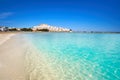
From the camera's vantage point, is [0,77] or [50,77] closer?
[0,77]

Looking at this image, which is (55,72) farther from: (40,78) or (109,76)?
(109,76)

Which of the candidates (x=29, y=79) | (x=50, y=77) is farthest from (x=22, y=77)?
(x=50, y=77)

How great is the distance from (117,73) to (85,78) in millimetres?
1727

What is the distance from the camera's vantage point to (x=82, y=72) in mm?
6449

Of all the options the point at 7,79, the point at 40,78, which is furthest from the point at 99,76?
the point at 7,79

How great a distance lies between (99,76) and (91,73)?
441 millimetres

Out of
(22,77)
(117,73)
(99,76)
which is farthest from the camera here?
(117,73)

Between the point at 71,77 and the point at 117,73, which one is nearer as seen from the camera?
the point at 71,77

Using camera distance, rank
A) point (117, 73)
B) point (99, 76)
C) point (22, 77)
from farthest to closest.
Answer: point (117, 73) → point (99, 76) → point (22, 77)

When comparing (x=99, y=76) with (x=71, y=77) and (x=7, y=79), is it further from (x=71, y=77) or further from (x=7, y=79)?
(x=7, y=79)

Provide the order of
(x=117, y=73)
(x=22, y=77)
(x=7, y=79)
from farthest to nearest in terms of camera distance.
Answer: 1. (x=117, y=73)
2. (x=22, y=77)
3. (x=7, y=79)

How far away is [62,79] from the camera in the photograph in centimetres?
552


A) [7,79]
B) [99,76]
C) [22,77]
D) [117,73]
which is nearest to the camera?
[7,79]

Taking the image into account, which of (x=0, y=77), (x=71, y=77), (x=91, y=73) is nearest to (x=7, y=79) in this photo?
(x=0, y=77)
